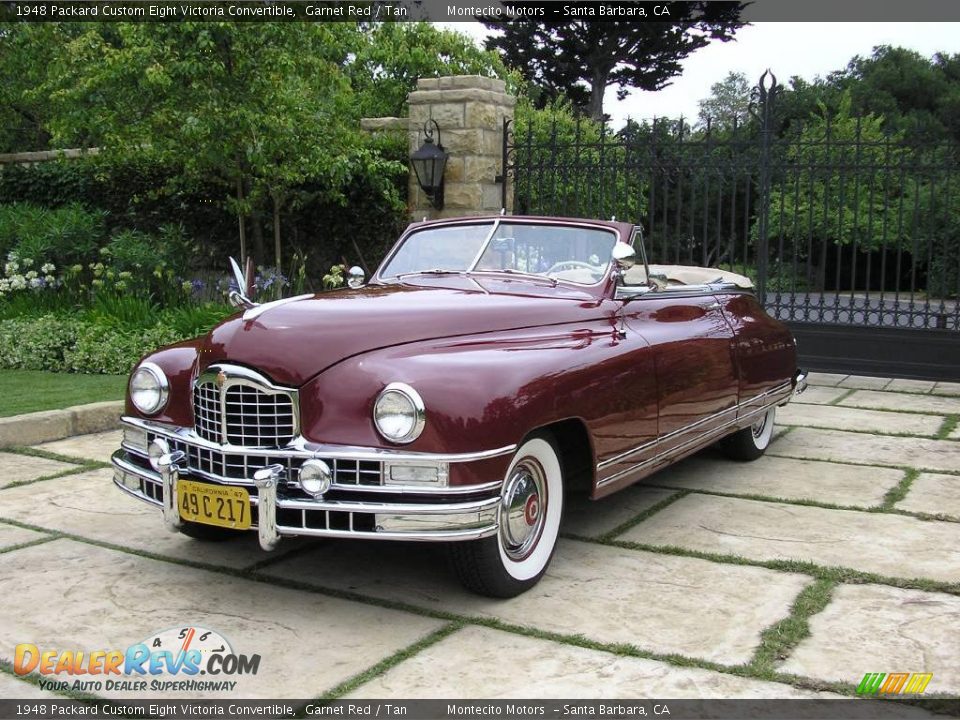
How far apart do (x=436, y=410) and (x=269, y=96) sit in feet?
23.7

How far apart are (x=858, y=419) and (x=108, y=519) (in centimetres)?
554

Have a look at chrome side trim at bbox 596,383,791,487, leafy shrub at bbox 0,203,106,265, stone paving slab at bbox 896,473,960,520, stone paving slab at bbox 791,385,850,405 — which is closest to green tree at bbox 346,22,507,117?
leafy shrub at bbox 0,203,106,265

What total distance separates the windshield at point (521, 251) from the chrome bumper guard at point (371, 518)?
5.55ft

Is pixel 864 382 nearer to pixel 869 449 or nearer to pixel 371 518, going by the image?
pixel 869 449

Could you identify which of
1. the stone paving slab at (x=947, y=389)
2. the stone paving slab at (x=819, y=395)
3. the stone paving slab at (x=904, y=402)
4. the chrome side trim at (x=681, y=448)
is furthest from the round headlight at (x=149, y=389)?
the stone paving slab at (x=947, y=389)

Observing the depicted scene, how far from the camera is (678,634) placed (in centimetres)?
335

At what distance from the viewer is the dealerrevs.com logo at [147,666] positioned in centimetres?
299

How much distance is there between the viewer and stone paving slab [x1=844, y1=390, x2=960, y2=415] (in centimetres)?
814

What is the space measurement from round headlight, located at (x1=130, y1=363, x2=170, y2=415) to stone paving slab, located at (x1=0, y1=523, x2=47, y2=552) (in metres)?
0.90

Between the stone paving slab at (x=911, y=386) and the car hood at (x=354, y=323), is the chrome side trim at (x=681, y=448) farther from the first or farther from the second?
the stone paving slab at (x=911, y=386)

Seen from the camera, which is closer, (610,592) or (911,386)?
(610,592)

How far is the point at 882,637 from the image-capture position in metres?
3.33

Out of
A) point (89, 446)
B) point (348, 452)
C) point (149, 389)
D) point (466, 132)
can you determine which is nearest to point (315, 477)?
point (348, 452)

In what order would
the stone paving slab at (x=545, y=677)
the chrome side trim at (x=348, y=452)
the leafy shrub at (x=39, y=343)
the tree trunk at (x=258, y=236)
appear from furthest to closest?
the tree trunk at (x=258, y=236) → the leafy shrub at (x=39, y=343) → the chrome side trim at (x=348, y=452) → the stone paving slab at (x=545, y=677)
